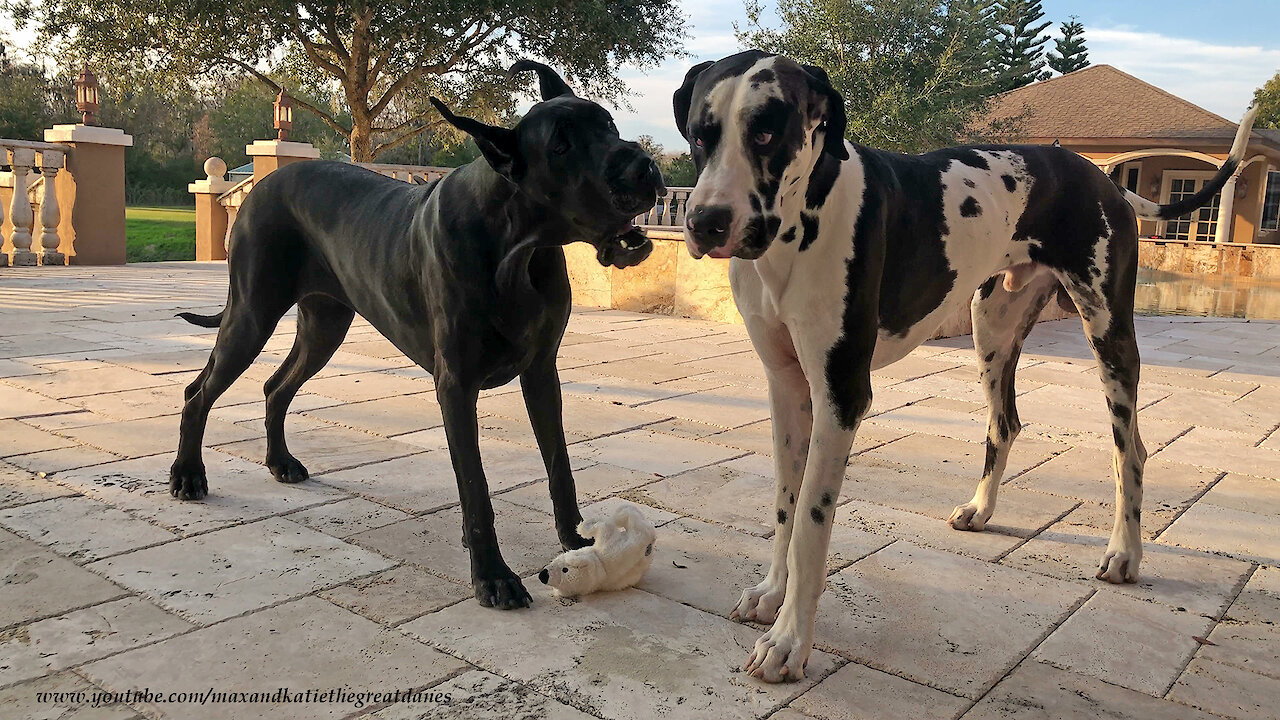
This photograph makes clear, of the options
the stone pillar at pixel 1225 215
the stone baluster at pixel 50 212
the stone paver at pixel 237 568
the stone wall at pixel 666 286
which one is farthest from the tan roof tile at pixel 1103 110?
the stone paver at pixel 237 568

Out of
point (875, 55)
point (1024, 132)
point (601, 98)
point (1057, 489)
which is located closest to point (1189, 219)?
point (1024, 132)

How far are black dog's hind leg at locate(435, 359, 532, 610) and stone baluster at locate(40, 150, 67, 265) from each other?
1143 centimetres

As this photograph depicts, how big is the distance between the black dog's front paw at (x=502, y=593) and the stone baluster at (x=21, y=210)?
38.3 feet

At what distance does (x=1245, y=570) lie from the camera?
310 cm

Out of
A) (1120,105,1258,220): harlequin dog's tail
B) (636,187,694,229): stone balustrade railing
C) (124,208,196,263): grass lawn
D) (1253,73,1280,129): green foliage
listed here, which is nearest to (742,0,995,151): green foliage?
(636,187,694,229): stone balustrade railing

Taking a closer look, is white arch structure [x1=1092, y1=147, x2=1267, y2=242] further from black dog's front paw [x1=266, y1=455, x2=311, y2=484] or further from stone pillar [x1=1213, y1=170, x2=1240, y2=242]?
black dog's front paw [x1=266, y1=455, x2=311, y2=484]

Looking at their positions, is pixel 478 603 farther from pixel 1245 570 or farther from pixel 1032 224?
pixel 1245 570

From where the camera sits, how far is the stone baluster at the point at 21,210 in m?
11.7

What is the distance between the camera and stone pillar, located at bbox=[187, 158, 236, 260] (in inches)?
607

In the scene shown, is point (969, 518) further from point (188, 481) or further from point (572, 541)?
point (188, 481)

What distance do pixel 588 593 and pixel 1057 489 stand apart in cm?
224

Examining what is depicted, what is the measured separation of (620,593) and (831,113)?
1446 mm

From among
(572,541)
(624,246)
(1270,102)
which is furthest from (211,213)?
(1270,102)

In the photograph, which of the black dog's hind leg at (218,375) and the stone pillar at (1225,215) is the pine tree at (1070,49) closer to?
the stone pillar at (1225,215)
